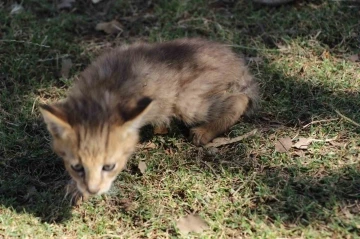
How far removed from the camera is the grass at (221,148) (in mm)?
4441

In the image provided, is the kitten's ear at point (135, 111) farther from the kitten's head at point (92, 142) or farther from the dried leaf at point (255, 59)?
the dried leaf at point (255, 59)

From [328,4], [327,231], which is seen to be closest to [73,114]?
[327,231]

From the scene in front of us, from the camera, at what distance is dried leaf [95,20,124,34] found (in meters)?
6.84

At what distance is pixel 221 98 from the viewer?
5312 millimetres

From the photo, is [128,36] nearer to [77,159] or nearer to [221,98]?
[221,98]

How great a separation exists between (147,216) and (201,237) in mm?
527

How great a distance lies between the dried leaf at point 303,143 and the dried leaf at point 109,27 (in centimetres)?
291

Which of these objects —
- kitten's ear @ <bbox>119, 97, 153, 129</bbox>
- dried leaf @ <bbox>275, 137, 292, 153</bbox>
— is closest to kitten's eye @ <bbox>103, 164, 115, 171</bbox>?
kitten's ear @ <bbox>119, 97, 153, 129</bbox>

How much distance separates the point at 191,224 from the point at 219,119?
1286mm

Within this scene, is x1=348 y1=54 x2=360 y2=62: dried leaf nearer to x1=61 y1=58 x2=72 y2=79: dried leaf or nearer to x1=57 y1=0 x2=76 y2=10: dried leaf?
x1=61 y1=58 x2=72 y2=79: dried leaf

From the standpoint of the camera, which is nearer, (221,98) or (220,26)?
(221,98)

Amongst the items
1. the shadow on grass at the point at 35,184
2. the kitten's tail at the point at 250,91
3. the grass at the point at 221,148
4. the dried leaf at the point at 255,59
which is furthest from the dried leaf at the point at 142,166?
the dried leaf at the point at 255,59

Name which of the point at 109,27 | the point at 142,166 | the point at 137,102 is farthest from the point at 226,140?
the point at 109,27

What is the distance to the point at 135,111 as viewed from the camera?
4168mm
